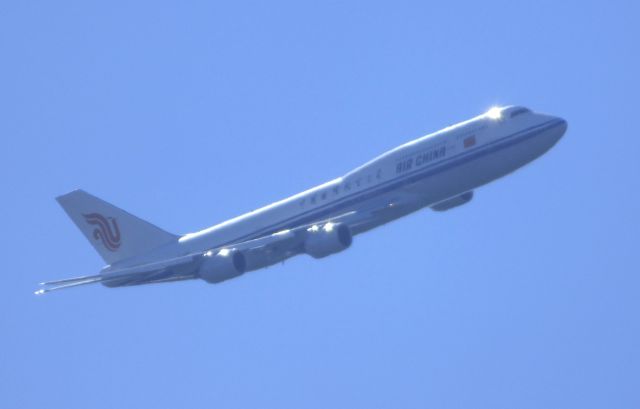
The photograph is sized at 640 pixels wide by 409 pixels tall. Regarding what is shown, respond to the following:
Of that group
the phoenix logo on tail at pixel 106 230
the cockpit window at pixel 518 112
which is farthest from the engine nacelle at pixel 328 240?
the phoenix logo on tail at pixel 106 230

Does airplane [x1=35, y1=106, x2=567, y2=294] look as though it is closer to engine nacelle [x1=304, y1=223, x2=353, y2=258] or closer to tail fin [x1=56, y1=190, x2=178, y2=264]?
engine nacelle [x1=304, y1=223, x2=353, y2=258]

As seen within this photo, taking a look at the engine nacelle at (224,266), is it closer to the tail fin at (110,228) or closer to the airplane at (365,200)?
the airplane at (365,200)

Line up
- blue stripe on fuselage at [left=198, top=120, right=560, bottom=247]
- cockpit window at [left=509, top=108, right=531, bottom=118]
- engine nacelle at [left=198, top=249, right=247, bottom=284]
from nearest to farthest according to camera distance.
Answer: blue stripe on fuselage at [left=198, top=120, right=560, bottom=247] < cockpit window at [left=509, top=108, right=531, bottom=118] < engine nacelle at [left=198, top=249, right=247, bottom=284]

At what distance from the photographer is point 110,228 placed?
94.6m

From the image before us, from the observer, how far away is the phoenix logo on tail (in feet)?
309

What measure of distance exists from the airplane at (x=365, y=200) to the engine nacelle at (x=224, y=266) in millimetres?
56

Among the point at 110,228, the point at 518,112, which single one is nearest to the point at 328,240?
the point at 518,112

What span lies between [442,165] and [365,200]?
4996 mm

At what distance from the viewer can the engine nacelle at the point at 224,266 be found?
85.0 meters

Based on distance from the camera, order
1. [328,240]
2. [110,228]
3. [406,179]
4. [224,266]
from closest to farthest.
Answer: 1. [328,240]
2. [406,179]
3. [224,266]
4. [110,228]

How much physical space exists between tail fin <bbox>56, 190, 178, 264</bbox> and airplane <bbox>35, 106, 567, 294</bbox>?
9.38 ft

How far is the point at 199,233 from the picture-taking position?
9138 centimetres

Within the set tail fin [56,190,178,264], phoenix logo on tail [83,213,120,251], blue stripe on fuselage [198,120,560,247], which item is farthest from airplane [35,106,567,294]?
phoenix logo on tail [83,213,120,251]

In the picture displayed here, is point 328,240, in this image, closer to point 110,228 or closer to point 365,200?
point 365,200
